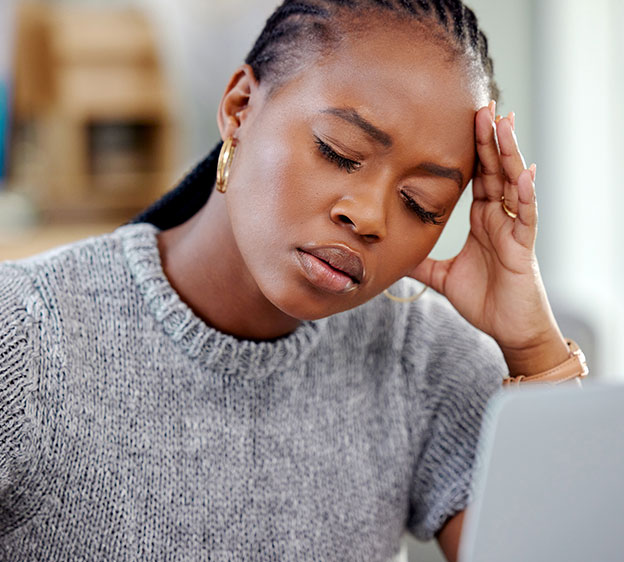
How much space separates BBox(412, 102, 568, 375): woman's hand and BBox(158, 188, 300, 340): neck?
22cm

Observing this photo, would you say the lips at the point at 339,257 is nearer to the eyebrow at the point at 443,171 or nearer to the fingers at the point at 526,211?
the eyebrow at the point at 443,171

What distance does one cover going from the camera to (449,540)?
1049mm

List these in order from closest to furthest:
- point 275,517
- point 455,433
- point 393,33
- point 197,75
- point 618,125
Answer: point 393,33 < point 275,517 < point 455,433 < point 618,125 < point 197,75

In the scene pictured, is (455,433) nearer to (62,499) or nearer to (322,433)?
(322,433)

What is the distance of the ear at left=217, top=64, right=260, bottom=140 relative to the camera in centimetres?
90

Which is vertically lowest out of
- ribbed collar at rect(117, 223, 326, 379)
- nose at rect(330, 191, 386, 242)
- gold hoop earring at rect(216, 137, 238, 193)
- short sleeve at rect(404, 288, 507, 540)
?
short sleeve at rect(404, 288, 507, 540)

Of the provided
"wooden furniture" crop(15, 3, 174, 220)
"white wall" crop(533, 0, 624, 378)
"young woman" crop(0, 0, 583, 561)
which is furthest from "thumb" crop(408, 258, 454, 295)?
"wooden furniture" crop(15, 3, 174, 220)

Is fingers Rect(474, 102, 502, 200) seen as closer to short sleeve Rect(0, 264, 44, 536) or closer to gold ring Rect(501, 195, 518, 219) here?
gold ring Rect(501, 195, 518, 219)

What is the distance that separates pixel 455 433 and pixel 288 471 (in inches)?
8.6

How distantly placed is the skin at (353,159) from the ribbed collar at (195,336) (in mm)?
50

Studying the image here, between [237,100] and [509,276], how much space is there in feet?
1.16

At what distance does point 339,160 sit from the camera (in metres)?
0.80

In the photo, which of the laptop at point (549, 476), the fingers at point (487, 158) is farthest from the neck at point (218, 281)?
the laptop at point (549, 476)

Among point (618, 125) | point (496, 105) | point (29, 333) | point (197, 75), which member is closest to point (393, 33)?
point (496, 105)
